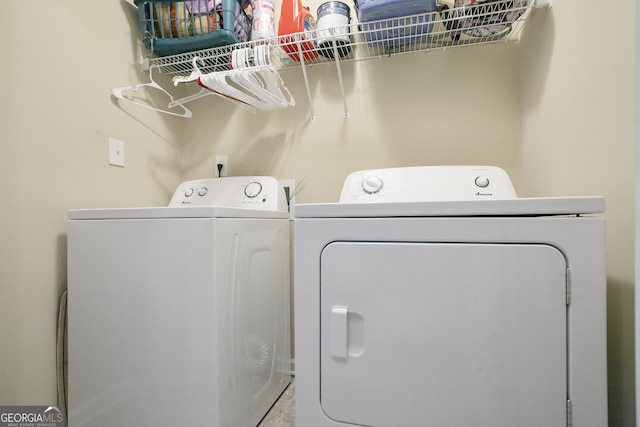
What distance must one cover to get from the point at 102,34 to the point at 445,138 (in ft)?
5.72

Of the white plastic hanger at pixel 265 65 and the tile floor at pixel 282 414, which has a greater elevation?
the white plastic hanger at pixel 265 65

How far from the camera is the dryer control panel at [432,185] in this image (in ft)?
3.84

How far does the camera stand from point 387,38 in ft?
4.43

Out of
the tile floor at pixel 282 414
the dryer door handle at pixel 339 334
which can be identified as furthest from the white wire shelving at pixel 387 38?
the tile floor at pixel 282 414

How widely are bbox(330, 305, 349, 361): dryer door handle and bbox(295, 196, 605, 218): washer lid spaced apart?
246 millimetres

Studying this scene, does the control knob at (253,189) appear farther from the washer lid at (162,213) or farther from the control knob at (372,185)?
the control knob at (372,185)

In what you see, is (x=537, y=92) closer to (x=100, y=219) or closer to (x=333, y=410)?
(x=333, y=410)

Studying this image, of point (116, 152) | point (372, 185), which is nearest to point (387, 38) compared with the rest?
point (372, 185)

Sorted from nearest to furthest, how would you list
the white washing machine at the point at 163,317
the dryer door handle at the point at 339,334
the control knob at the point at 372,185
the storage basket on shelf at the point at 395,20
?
the dryer door handle at the point at 339,334 → the white washing machine at the point at 163,317 → the storage basket on shelf at the point at 395,20 → the control knob at the point at 372,185

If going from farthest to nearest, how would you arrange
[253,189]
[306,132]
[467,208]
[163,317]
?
[306,132]
[253,189]
[163,317]
[467,208]

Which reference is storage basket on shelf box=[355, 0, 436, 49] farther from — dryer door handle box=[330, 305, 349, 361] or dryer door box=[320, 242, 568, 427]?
dryer door handle box=[330, 305, 349, 361]

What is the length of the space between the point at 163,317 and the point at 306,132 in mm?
1164

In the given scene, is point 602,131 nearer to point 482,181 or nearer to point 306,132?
point 482,181

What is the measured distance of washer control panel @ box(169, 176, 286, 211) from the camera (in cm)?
150
